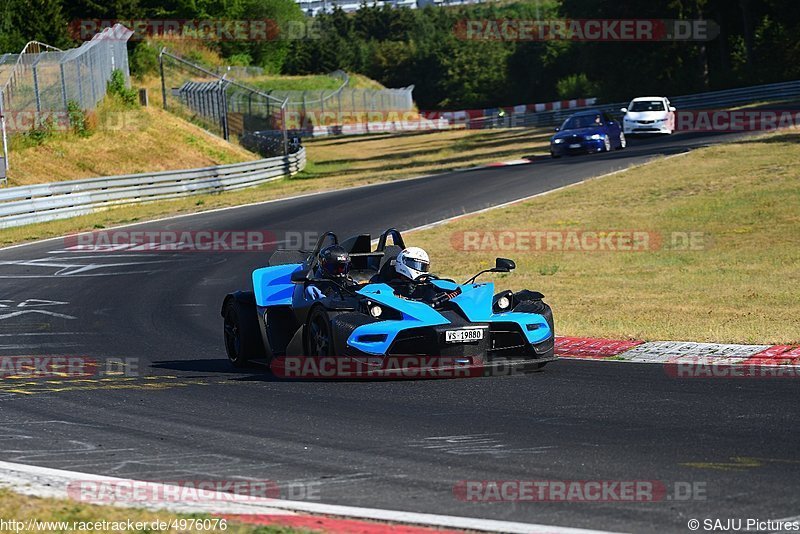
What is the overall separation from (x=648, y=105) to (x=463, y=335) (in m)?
36.7


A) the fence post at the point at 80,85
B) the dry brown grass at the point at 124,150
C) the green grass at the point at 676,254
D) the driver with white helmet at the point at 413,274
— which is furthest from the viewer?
the fence post at the point at 80,85

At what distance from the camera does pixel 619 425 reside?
812 centimetres

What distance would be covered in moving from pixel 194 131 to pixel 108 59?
4.51 meters

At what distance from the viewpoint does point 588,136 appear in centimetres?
3888

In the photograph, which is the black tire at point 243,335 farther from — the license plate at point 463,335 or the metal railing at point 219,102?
the metal railing at point 219,102

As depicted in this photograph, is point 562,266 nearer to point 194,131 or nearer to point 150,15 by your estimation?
point 194,131

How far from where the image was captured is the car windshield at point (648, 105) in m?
44.7

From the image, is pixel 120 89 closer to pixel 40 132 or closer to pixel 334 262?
pixel 40 132

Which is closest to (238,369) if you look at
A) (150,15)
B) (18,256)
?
(18,256)

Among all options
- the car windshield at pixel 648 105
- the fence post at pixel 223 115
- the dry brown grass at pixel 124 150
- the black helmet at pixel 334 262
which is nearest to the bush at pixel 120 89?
the dry brown grass at pixel 124 150

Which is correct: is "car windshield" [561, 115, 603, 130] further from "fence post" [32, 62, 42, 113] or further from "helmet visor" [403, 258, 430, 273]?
"helmet visor" [403, 258, 430, 273]

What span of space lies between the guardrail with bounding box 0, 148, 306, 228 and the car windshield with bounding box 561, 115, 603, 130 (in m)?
10.8

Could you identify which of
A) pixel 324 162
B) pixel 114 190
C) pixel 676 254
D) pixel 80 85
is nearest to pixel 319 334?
pixel 676 254

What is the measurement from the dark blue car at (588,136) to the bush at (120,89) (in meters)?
17.0
